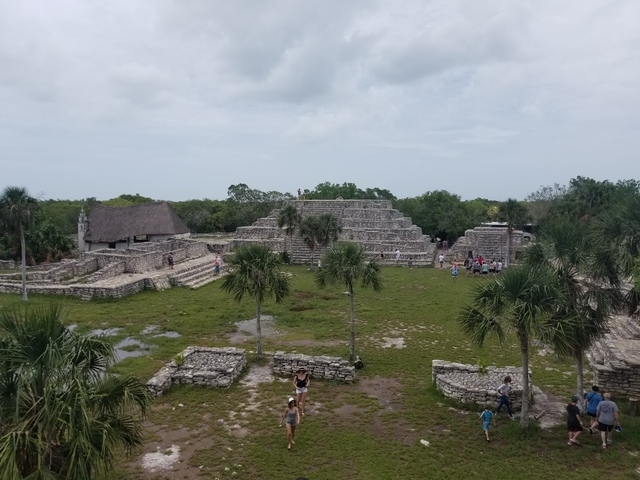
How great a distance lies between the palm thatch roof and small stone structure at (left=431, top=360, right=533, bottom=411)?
29848 millimetres

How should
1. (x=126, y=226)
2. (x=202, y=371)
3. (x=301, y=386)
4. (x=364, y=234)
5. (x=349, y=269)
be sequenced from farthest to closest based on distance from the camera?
(x=364, y=234)
(x=126, y=226)
(x=349, y=269)
(x=202, y=371)
(x=301, y=386)

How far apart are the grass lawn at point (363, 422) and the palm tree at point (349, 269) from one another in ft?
7.55

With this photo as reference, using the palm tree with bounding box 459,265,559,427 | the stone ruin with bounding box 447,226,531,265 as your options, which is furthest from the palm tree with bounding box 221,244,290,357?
the stone ruin with bounding box 447,226,531,265

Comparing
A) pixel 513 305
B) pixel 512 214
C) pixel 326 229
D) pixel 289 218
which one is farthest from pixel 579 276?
pixel 289 218

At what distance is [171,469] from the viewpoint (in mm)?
7848

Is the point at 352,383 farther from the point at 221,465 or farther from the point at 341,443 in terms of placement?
the point at 221,465

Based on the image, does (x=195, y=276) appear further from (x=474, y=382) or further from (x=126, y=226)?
(x=474, y=382)

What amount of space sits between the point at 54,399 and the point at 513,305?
7171 millimetres

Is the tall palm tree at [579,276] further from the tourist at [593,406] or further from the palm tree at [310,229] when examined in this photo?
the palm tree at [310,229]

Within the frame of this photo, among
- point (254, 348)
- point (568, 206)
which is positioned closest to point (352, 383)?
point (254, 348)

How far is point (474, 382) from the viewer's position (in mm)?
11016

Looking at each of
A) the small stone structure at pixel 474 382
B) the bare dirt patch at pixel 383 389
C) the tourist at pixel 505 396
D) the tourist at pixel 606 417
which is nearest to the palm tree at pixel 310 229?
the bare dirt patch at pixel 383 389

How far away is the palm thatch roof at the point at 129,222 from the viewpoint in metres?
35.0

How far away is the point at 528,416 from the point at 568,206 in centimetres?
2691
